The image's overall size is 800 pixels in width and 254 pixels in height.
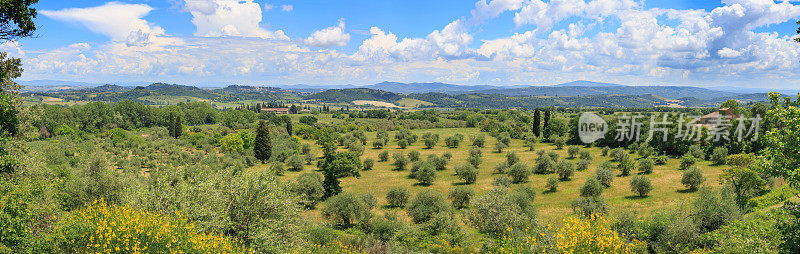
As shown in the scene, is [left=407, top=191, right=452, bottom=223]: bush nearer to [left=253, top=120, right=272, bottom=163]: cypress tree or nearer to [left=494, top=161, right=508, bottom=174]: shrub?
[left=494, top=161, right=508, bottom=174]: shrub

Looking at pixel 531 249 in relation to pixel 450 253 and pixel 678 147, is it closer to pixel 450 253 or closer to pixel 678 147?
pixel 450 253

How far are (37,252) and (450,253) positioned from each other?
20.0 m

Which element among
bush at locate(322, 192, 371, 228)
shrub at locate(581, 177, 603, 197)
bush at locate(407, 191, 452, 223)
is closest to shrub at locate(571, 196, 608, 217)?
shrub at locate(581, 177, 603, 197)

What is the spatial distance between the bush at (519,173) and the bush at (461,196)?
508 inches

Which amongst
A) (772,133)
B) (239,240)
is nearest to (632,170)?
(772,133)

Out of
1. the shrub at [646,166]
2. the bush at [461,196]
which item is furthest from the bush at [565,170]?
the bush at [461,196]

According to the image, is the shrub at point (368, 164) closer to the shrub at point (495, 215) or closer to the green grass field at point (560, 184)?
the green grass field at point (560, 184)

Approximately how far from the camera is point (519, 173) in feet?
171

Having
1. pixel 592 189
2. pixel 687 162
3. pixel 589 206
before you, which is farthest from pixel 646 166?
pixel 589 206

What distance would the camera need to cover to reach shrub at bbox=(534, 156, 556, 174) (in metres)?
58.3

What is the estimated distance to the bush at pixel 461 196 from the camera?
1655 inches

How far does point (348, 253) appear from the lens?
19969mm

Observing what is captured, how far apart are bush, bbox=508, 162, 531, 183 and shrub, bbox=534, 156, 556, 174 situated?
7139 mm

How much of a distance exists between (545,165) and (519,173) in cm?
915
